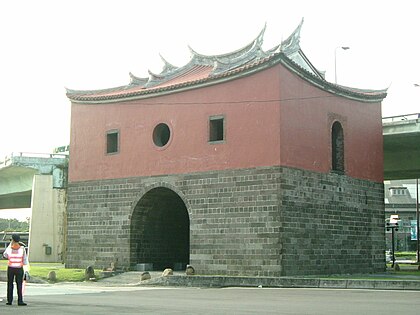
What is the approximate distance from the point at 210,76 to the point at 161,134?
11.1ft

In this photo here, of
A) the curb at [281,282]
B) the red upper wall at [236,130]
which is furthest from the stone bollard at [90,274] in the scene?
the red upper wall at [236,130]

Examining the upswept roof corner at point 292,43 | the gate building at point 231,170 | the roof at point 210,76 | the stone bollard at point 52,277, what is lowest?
the stone bollard at point 52,277

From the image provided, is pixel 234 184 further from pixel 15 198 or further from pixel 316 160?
pixel 15 198

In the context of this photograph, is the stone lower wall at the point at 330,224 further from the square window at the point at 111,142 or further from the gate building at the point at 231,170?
the square window at the point at 111,142

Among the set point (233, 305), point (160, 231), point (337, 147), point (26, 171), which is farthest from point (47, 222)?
point (233, 305)

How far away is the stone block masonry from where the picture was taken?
22.5m

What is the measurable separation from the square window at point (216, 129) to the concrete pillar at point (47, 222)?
17.6 meters

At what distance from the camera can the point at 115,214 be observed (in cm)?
2686

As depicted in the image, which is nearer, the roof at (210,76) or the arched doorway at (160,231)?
the roof at (210,76)

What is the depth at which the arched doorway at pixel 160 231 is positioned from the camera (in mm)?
26422

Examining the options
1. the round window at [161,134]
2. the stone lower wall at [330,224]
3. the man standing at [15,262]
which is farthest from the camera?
the round window at [161,134]

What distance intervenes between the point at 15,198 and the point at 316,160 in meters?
33.3

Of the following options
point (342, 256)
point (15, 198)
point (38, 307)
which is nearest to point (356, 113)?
point (342, 256)

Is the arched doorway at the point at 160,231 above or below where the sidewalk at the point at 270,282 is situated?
above
